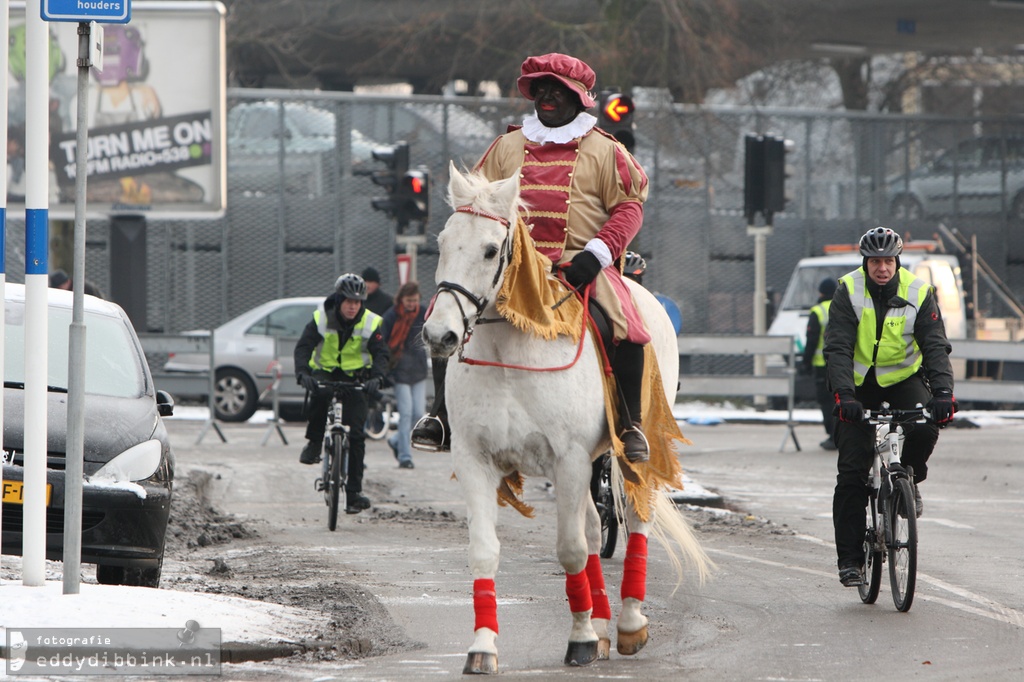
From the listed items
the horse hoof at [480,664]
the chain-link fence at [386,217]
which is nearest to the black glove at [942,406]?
the horse hoof at [480,664]

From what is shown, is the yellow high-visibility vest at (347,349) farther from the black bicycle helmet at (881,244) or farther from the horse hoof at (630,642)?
the horse hoof at (630,642)

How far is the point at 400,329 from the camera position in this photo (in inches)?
690

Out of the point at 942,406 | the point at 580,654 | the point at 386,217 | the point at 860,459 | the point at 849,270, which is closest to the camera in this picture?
the point at 580,654

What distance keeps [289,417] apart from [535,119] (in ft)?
53.6

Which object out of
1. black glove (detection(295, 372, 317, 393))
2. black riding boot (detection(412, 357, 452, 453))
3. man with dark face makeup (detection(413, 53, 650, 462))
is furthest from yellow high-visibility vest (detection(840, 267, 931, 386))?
black glove (detection(295, 372, 317, 393))

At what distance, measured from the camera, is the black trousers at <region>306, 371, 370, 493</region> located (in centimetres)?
1357

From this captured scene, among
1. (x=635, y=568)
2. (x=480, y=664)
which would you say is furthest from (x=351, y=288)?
(x=480, y=664)

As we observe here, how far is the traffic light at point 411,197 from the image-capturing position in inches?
899

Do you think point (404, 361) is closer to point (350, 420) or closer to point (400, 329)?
point (400, 329)

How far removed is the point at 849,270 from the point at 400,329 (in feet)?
32.3

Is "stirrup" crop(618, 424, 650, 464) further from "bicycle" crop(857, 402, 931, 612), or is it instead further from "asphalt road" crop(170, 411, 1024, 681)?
"bicycle" crop(857, 402, 931, 612)

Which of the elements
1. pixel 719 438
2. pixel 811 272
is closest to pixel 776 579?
pixel 719 438

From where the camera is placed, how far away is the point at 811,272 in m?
25.9

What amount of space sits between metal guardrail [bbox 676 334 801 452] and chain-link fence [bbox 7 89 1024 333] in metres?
5.25
